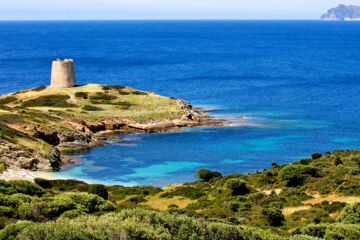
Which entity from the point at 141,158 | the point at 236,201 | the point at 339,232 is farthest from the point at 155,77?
the point at 339,232

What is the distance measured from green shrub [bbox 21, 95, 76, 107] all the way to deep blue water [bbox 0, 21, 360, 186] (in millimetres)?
15483

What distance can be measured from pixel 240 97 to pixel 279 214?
71.4 metres

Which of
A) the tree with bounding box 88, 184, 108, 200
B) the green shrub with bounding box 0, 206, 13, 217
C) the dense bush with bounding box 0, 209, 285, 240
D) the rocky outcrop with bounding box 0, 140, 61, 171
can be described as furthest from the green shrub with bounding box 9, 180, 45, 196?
the rocky outcrop with bounding box 0, 140, 61, 171

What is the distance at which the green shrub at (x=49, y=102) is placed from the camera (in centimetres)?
7431

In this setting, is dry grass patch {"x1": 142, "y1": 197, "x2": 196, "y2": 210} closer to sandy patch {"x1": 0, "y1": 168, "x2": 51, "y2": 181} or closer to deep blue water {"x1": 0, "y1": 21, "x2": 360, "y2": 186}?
sandy patch {"x1": 0, "y1": 168, "x2": 51, "y2": 181}

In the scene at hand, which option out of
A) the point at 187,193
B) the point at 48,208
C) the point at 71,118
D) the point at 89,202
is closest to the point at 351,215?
the point at 89,202

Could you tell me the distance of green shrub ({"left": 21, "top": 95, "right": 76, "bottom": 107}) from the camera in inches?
2926

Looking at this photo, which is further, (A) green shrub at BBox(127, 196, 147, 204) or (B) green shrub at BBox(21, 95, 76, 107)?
(B) green shrub at BBox(21, 95, 76, 107)

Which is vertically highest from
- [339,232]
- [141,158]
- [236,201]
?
[339,232]

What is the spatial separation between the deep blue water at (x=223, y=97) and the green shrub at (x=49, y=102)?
15.5 m

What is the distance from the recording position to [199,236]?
17.9 m

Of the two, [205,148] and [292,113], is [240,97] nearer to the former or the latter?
[292,113]

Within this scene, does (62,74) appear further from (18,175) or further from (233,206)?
(233,206)

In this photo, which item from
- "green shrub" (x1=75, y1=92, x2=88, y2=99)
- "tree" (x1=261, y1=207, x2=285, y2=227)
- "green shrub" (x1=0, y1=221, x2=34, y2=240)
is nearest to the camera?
"green shrub" (x1=0, y1=221, x2=34, y2=240)
